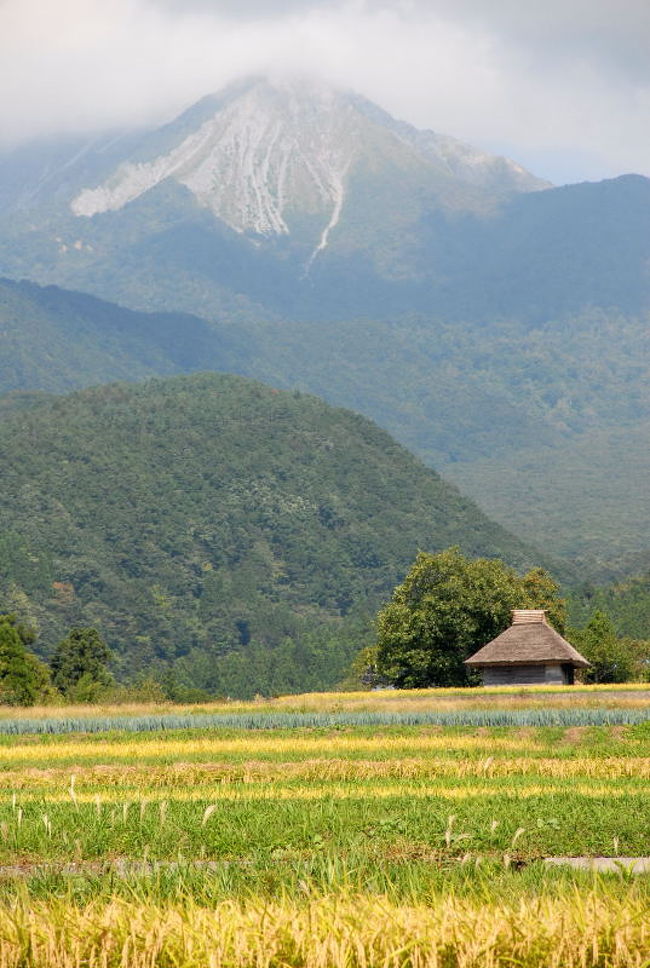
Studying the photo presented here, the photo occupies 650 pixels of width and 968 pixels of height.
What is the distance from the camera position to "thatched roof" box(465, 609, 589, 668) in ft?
244

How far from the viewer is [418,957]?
11484 millimetres

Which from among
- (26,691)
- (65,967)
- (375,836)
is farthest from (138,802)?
(26,691)

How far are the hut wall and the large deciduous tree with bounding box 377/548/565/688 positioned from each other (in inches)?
285

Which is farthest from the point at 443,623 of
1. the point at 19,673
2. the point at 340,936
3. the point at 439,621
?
the point at 340,936

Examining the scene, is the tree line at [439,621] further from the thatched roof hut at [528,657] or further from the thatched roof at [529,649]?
the thatched roof at [529,649]

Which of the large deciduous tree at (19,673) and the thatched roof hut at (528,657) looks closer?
the thatched roof hut at (528,657)

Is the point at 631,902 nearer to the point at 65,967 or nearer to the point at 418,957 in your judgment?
the point at 418,957

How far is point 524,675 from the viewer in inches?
2990

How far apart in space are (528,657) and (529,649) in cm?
66

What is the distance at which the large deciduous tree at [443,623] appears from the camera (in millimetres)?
84125

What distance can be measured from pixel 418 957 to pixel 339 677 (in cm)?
17239

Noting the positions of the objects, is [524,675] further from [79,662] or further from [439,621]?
[79,662]

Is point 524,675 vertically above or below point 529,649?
below

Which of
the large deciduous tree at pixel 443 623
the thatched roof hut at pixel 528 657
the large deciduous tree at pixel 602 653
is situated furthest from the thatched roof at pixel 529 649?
the large deciduous tree at pixel 602 653
